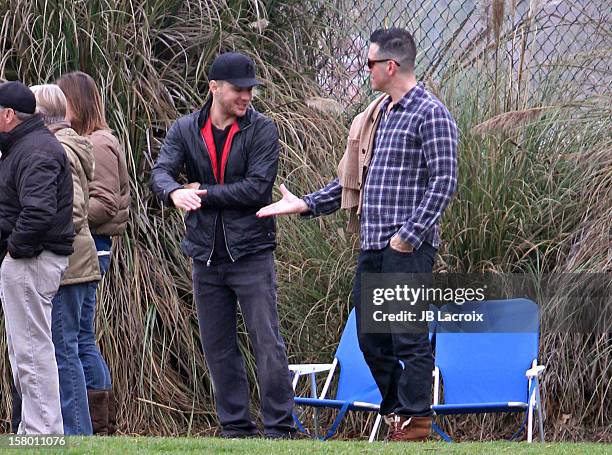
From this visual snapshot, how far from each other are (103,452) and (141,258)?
298 cm

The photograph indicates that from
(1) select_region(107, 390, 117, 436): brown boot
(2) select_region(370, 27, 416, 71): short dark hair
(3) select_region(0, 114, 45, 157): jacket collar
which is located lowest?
(1) select_region(107, 390, 117, 436): brown boot

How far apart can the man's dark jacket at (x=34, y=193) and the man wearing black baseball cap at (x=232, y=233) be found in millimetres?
694

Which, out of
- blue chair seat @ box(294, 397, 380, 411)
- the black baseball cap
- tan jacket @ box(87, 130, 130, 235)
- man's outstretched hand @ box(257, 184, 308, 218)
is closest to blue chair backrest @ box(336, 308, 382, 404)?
blue chair seat @ box(294, 397, 380, 411)

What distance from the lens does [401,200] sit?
21.3ft

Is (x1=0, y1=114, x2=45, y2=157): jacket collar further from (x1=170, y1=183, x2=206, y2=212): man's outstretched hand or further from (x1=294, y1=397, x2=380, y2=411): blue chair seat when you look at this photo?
(x1=294, y1=397, x2=380, y2=411): blue chair seat

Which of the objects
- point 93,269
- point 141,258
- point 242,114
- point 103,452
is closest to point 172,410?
point 141,258

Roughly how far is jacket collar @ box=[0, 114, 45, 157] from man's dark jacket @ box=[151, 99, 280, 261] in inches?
32.6

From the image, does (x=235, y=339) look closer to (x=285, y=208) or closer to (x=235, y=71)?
(x=285, y=208)

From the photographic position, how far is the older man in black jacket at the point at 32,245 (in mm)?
6199

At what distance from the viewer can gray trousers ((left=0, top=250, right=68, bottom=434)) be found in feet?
20.5

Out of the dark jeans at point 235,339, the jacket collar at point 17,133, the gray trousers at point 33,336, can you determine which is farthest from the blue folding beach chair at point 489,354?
the jacket collar at point 17,133

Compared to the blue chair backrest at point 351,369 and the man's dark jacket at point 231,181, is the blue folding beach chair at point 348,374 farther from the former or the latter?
the man's dark jacket at point 231,181

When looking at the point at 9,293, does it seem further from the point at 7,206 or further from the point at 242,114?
the point at 242,114

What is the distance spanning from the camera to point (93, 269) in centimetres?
691
